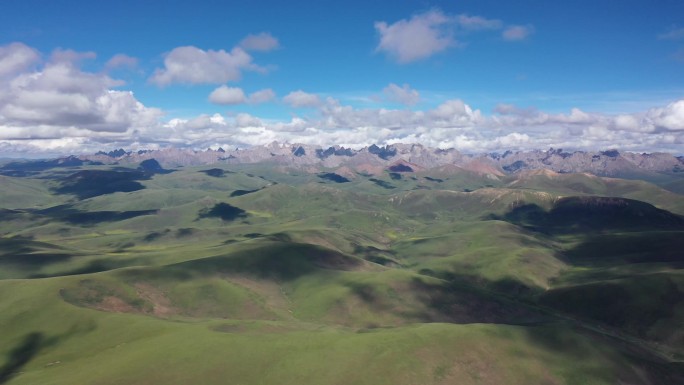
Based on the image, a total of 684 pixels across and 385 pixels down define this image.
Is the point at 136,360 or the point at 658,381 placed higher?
the point at 136,360

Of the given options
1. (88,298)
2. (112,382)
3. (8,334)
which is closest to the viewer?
(112,382)

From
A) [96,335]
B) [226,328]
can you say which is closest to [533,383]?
[226,328]

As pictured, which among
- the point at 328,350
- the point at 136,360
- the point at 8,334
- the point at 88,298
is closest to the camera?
the point at 136,360

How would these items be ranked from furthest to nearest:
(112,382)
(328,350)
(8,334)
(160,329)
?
(8,334)
(160,329)
(328,350)
(112,382)

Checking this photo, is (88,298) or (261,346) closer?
(261,346)

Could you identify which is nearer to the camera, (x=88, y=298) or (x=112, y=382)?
(x=112, y=382)

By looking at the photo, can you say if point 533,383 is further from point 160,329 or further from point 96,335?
point 96,335

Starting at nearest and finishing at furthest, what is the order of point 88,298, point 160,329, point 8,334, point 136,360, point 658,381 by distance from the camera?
point 136,360 < point 658,381 < point 160,329 < point 8,334 < point 88,298

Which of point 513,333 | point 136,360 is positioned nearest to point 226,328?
point 136,360

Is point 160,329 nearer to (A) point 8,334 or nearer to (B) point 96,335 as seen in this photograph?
(B) point 96,335
